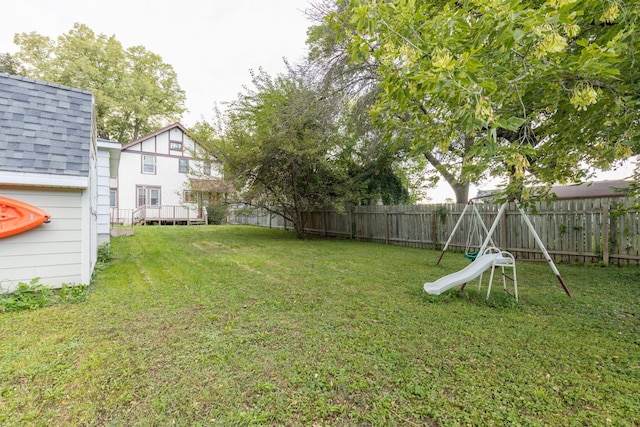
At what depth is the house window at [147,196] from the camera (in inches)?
744

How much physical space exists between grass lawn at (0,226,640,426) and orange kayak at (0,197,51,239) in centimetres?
120

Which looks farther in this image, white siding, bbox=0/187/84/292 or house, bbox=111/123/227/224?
house, bbox=111/123/227/224

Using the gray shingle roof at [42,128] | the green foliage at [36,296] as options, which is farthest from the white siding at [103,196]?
the green foliage at [36,296]

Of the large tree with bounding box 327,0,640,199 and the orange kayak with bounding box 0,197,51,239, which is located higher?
the large tree with bounding box 327,0,640,199

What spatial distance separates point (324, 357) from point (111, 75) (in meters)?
29.1

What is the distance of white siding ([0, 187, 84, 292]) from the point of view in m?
4.07

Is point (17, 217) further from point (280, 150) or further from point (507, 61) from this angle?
point (280, 150)

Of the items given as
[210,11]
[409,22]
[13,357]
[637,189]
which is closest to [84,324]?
[13,357]

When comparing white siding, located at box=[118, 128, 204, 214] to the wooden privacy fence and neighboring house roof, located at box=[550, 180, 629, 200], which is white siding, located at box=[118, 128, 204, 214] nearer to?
the wooden privacy fence

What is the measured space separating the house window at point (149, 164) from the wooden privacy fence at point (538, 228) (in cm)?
1059

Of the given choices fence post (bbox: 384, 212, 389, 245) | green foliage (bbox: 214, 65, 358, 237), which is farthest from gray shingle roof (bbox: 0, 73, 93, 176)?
fence post (bbox: 384, 212, 389, 245)

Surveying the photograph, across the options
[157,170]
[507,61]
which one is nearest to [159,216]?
[157,170]

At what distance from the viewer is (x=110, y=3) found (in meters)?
11.9

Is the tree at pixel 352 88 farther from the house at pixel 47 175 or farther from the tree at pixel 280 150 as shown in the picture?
the house at pixel 47 175
